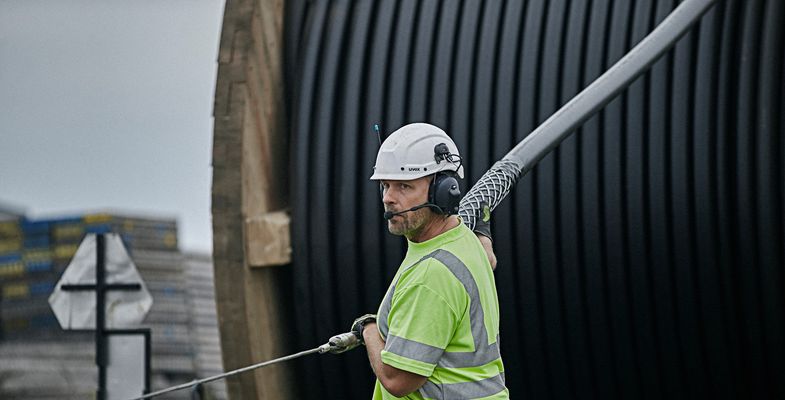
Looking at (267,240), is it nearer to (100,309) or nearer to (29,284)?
(100,309)

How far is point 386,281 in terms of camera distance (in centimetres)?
909

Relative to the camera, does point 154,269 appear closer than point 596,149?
No

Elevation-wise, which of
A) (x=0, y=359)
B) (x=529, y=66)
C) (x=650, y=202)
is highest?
(x=529, y=66)

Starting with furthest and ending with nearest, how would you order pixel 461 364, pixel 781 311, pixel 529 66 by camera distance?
pixel 529 66, pixel 781 311, pixel 461 364

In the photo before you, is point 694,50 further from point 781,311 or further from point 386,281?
point 386,281

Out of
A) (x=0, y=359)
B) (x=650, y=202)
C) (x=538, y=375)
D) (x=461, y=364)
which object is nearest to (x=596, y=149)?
(x=650, y=202)

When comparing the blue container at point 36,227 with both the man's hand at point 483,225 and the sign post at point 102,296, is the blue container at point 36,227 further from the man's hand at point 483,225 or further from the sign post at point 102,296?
the man's hand at point 483,225

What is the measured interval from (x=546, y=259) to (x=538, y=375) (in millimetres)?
669

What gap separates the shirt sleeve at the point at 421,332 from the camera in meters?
5.46

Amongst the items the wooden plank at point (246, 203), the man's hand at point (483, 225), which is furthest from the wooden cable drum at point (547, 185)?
the man's hand at point (483, 225)

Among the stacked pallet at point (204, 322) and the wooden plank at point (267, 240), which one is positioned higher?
the wooden plank at point (267, 240)

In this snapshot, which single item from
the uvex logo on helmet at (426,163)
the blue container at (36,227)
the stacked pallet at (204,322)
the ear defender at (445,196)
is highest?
the blue container at (36,227)

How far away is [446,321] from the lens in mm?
5484

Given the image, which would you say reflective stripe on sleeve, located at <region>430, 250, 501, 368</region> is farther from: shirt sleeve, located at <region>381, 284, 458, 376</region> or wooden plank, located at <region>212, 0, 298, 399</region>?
wooden plank, located at <region>212, 0, 298, 399</region>
